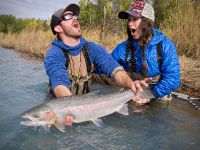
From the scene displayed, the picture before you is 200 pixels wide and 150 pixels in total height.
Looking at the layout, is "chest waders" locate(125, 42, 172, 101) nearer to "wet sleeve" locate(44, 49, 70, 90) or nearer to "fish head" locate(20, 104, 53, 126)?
"wet sleeve" locate(44, 49, 70, 90)

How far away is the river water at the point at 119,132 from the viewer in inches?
175

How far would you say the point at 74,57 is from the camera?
5832 mm

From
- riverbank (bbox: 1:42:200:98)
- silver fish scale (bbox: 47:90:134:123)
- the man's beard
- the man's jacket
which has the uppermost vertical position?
the man's beard

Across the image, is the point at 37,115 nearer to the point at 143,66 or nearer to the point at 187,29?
the point at 143,66

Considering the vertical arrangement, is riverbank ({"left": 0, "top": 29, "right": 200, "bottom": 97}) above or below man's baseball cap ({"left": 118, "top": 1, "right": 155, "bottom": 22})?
below

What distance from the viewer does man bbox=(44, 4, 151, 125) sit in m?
5.35

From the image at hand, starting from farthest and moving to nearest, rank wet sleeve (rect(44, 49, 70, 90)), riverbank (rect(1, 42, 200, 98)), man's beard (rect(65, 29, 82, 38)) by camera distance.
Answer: riverbank (rect(1, 42, 200, 98)), man's beard (rect(65, 29, 82, 38)), wet sleeve (rect(44, 49, 70, 90))

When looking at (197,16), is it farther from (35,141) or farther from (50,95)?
(35,141)

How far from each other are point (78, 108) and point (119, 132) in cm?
87

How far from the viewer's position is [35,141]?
450cm

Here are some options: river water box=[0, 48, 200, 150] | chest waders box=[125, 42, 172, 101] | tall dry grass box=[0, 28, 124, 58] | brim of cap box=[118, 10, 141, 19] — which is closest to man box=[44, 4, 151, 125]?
river water box=[0, 48, 200, 150]

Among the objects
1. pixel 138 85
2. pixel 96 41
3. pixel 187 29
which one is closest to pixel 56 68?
pixel 138 85

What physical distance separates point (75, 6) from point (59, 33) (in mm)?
536

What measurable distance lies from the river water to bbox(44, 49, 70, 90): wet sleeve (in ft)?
2.19
